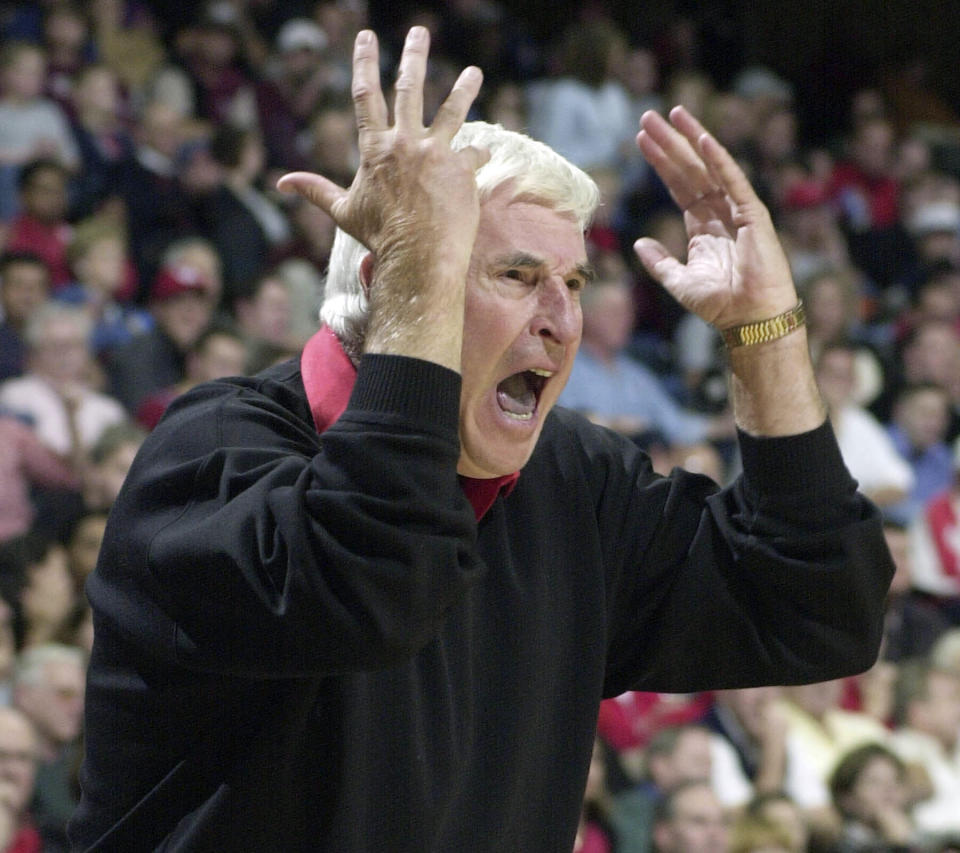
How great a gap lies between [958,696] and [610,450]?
403cm

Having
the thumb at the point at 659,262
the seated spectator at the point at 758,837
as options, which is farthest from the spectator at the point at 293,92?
the thumb at the point at 659,262

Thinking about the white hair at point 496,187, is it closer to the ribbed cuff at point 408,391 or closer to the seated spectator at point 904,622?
the ribbed cuff at point 408,391

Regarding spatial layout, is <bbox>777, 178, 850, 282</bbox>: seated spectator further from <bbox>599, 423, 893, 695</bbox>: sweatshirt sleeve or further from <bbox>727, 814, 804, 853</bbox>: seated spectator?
<bbox>599, 423, 893, 695</bbox>: sweatshirt sleeve

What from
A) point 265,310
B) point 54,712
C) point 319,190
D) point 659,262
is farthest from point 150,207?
point 319,190

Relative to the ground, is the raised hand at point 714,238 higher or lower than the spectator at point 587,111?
higher

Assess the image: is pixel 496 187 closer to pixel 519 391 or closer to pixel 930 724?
pixel 519 391

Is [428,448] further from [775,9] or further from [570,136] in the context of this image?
[775,9]

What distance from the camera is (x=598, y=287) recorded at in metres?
6.79

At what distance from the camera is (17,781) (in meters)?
4.07

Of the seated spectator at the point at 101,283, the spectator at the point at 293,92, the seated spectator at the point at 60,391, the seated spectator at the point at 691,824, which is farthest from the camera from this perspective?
the spectator at the point at 293,92

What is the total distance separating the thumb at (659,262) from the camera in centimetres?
223

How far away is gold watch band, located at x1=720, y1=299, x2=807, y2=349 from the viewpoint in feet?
7.01

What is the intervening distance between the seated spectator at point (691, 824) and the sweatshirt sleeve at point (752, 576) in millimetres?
2612

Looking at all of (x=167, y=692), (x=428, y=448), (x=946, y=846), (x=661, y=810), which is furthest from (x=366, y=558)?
(x=946, y=846)
